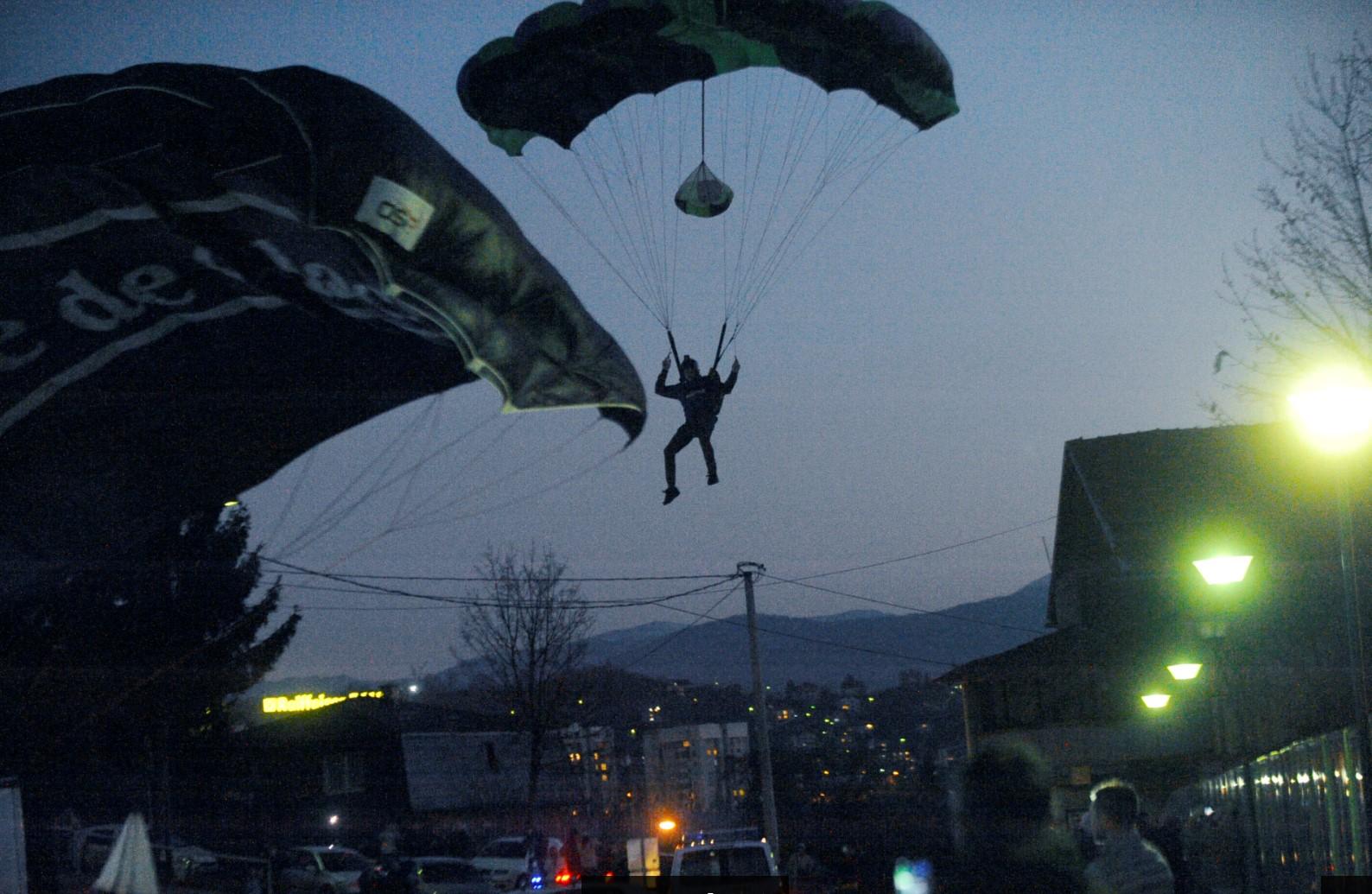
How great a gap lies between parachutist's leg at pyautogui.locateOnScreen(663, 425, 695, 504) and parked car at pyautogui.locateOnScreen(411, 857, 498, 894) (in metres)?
14.0

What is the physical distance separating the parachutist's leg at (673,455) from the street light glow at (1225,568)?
5232 millimetres

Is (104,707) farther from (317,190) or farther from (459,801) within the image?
(459,801)

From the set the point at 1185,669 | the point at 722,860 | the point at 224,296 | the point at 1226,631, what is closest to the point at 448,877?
the point at 722,860

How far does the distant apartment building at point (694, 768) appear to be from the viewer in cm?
5509

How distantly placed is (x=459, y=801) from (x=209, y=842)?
12.4 metres

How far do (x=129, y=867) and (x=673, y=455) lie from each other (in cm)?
519

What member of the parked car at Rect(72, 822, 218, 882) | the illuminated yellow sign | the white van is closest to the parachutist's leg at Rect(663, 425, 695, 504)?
the white van

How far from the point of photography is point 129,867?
743 cm

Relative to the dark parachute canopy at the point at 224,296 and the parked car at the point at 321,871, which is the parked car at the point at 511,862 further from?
the dark parachute canopy at the point at 224,296

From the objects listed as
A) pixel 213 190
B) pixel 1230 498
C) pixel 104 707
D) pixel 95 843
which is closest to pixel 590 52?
pixel 213 190

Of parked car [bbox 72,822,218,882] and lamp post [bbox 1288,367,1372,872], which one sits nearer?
lamp post [bbox 1288,367,1372,872]

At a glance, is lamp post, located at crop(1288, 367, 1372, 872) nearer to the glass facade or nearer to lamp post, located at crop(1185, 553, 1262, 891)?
the glass facade

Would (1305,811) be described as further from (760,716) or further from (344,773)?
(344,773)

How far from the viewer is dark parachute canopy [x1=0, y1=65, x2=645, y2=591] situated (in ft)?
19.6
